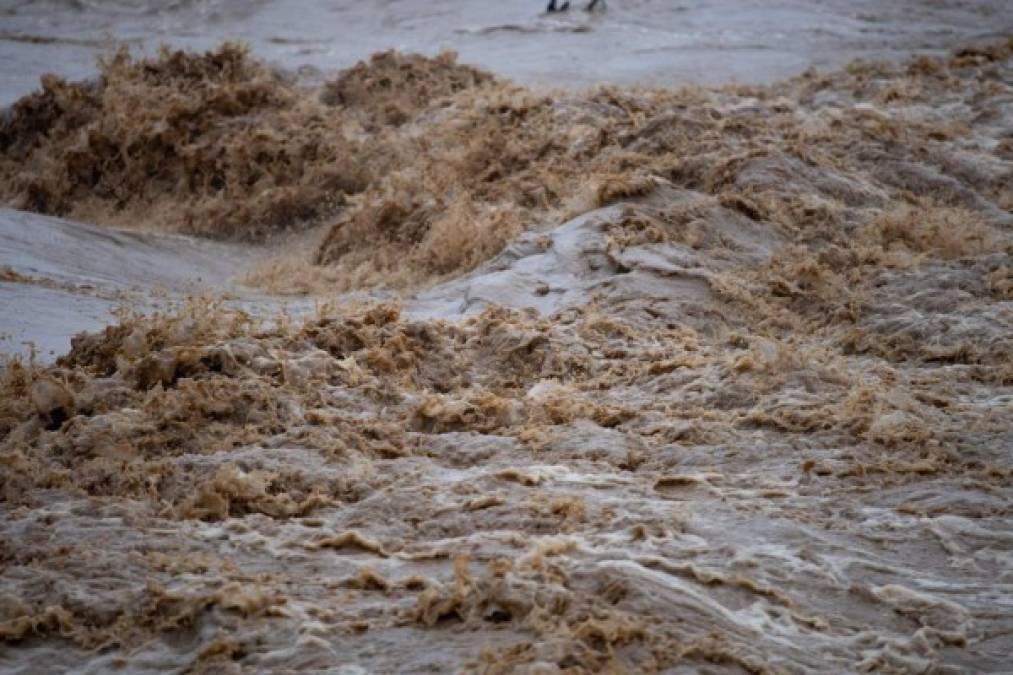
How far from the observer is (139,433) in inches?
188

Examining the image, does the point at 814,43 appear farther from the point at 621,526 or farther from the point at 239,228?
the point at 621,526

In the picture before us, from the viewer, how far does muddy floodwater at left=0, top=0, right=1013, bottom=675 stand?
357cm

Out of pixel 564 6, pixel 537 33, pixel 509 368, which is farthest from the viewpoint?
pixel 564 6

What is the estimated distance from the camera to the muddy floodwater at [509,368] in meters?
3.57

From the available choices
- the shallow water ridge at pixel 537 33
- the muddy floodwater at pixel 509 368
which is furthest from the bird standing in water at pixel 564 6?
the muddy floodwater at pixel 509 368

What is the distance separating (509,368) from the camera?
590 centimetres

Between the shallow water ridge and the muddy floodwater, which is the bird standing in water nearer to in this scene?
the shallow water ridge

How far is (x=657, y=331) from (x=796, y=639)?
116 inches

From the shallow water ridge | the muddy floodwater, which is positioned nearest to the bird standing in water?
the shallow water ridge

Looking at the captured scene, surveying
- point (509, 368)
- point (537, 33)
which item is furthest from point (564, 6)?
point (509, 368)

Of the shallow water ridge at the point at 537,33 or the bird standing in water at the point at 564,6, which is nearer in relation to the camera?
the shallow water ridge at the point at 537,33

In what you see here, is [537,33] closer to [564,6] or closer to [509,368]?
[564,6]

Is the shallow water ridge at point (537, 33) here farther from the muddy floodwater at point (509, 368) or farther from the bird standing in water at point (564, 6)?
the muddy floodwater at point (509, 368)

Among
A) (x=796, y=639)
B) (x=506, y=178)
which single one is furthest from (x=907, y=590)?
(x=506, y=178)
